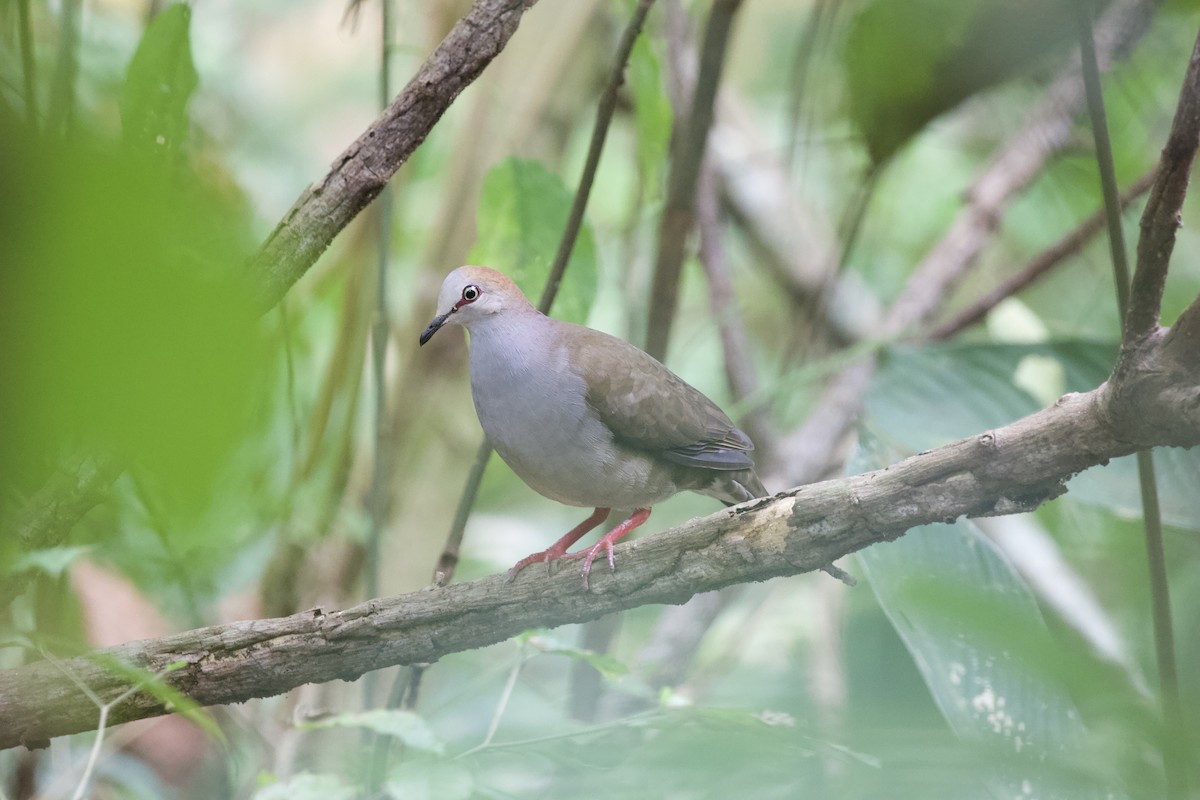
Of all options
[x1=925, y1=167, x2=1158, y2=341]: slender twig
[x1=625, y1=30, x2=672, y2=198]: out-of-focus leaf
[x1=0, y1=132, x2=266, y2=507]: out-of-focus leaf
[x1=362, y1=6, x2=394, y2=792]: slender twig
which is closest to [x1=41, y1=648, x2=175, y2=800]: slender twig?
[x1=362, y1=6, x2=394, y2=792]: slender twig

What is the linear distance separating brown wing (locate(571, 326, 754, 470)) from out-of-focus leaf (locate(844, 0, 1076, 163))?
0.98 meters

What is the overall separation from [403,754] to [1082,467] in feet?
7.40

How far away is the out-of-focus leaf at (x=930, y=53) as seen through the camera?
2631 mm

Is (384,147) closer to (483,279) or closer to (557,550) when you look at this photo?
(483,279)

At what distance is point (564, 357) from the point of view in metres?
2.86

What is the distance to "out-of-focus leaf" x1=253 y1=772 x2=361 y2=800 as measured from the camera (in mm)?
2209

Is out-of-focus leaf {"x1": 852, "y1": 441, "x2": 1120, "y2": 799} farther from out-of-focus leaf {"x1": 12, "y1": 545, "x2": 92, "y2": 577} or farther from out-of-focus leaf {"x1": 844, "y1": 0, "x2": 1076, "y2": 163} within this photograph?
out-of-focus leaf {"x1": 12, "y1": 545, "x2": 92, "y2": 577}

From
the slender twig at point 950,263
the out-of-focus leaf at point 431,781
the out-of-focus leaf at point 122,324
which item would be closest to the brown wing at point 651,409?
the out-of-focus leaf at point 431,781

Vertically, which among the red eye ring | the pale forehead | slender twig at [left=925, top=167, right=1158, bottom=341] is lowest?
the red eye ring

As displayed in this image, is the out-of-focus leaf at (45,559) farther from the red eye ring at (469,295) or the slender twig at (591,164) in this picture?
the red eye ring at (469,295)

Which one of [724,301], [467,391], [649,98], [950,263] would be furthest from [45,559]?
[950,263]

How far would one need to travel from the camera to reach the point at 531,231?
294cm

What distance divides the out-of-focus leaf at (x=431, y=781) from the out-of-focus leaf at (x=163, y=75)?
138cm

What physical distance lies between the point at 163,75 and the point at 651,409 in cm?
148
